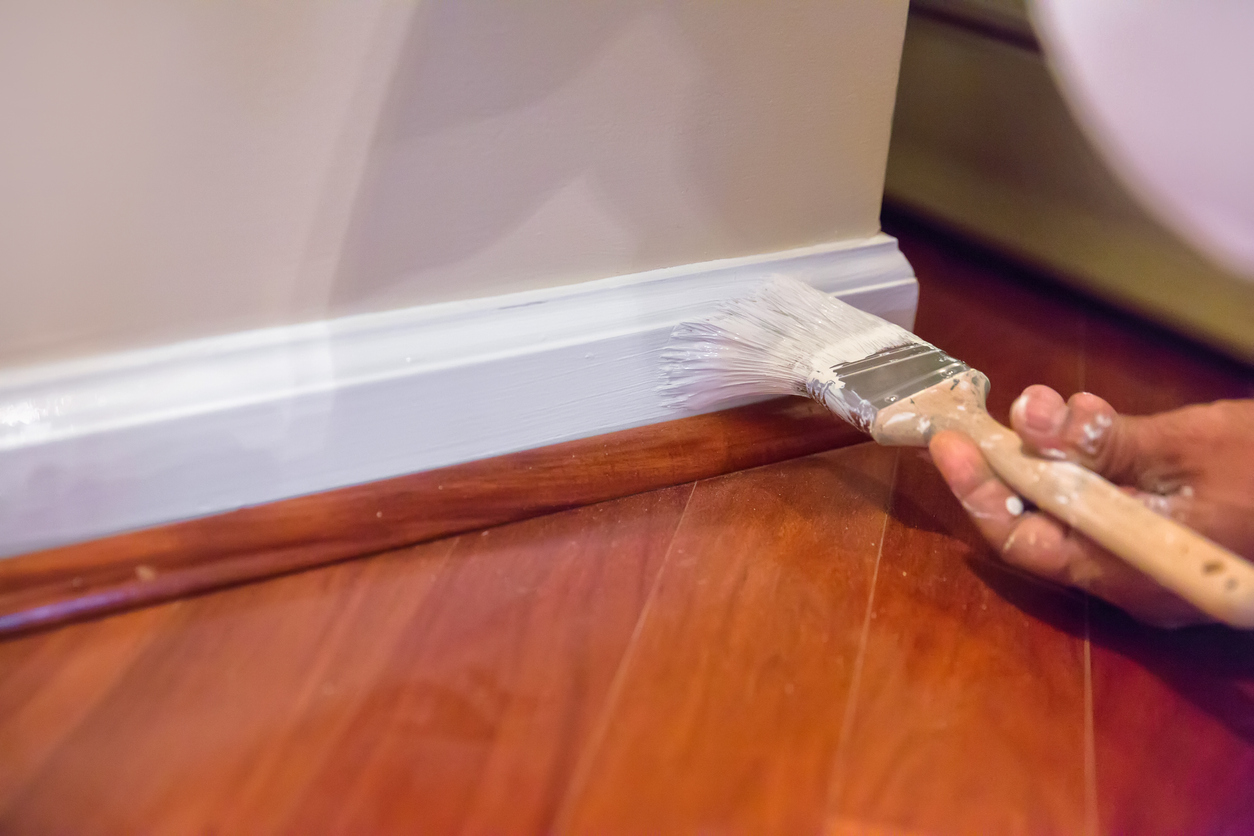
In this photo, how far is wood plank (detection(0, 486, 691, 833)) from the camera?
405 mm

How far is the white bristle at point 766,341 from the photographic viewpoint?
589mm

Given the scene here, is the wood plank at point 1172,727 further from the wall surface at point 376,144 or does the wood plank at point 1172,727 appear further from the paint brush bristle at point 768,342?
the wall surface at point 376,144

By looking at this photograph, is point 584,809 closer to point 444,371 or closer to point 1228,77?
point 444,371

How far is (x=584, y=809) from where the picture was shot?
0.40 meters

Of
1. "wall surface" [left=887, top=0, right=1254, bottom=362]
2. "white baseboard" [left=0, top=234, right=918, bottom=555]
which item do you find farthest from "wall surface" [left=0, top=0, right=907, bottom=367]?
"wall surface" [left=887, top=0, right=1254, bottom=362]

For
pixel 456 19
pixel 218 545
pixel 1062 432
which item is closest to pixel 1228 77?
pixel 1062 432

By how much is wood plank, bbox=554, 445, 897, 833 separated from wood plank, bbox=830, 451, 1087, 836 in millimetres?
19

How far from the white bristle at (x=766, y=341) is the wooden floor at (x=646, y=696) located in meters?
0.09

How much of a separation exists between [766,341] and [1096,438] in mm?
225

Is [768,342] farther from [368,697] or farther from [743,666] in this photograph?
[368,697]

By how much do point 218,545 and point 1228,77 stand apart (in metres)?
0.64

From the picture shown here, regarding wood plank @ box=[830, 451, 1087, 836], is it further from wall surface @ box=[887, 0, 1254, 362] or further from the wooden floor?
wall surface @ box=[887, 0, 1254, 362]

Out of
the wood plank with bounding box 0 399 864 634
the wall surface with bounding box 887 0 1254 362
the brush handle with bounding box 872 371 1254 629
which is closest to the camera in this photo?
the brush handle with bounding box 872 371 1254 629

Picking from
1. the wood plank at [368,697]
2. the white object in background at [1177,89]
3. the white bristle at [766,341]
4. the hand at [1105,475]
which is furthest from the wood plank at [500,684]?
the white object in background at [1177,89]
